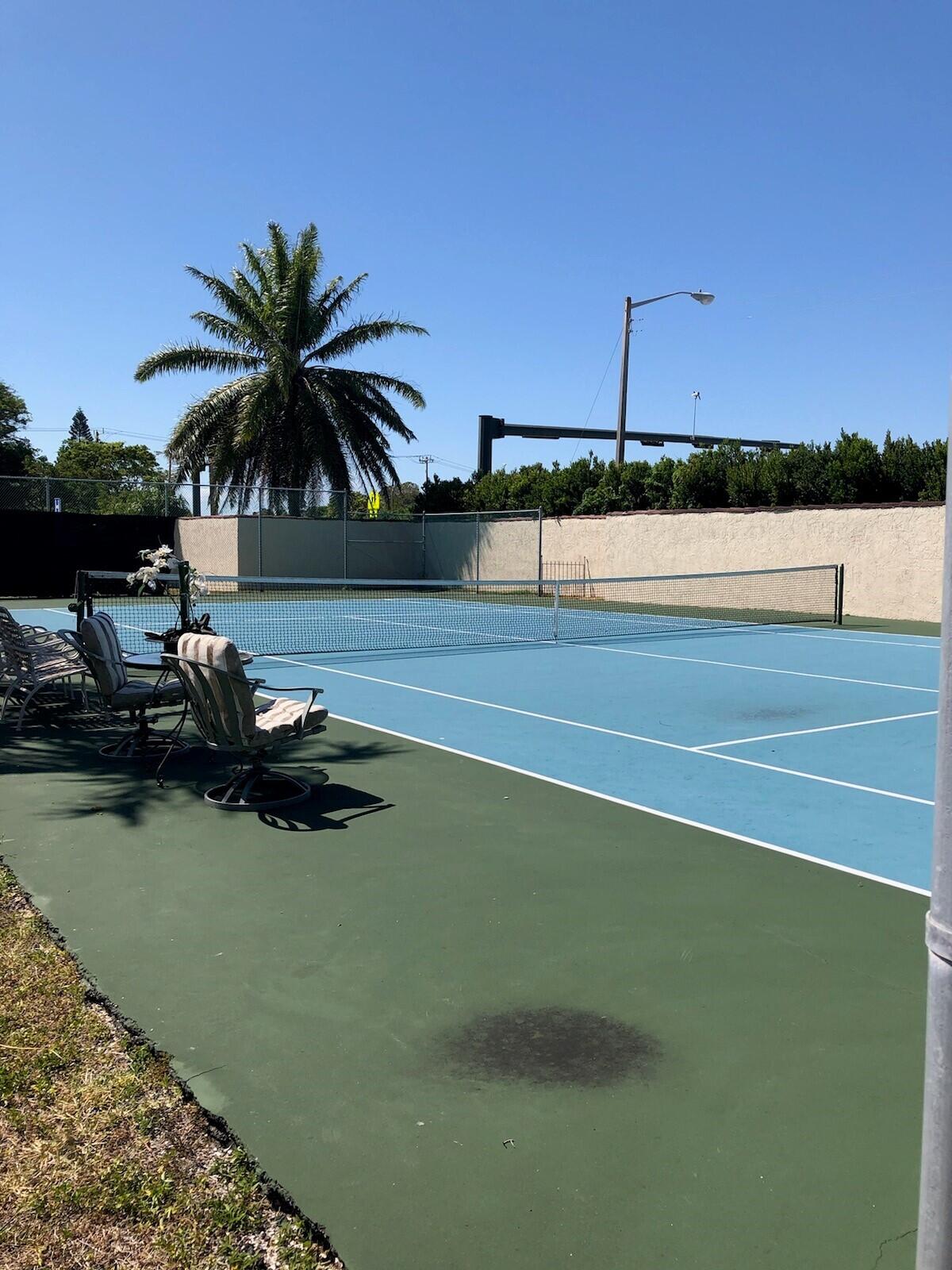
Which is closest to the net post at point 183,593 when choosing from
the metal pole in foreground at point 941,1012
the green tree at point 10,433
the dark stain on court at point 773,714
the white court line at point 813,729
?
the white court line at point 813,729

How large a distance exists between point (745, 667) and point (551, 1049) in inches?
445

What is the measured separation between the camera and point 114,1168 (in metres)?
2.92

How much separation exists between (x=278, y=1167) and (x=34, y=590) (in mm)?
27941

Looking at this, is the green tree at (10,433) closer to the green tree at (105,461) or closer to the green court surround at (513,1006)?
the green tree at (105,461)

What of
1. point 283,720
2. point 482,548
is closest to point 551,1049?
point 283,720

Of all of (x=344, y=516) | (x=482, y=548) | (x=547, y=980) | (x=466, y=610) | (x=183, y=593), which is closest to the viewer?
(x=547, y=980)

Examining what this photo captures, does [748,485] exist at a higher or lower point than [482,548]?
higher

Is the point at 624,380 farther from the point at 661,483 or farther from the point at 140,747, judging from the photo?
the point at 140,747

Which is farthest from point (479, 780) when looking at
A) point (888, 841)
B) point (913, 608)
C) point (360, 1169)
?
point (913, 608)

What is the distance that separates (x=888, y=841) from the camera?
6.25m

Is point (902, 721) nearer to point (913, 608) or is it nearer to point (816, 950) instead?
point (816, 950)

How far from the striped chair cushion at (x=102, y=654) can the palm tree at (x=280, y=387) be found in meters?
24.5

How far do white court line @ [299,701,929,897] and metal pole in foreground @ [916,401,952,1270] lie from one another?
4147 millimetres

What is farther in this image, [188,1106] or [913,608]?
[913,608]
